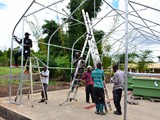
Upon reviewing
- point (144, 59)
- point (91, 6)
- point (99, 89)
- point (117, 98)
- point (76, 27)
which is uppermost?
point (91, 6)

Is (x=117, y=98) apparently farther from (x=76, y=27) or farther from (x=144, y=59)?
(x=144, y=59)

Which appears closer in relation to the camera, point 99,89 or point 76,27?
point 99,89

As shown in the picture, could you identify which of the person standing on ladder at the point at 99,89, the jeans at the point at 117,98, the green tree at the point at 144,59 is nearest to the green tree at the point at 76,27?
the green tree at the point at 144,59

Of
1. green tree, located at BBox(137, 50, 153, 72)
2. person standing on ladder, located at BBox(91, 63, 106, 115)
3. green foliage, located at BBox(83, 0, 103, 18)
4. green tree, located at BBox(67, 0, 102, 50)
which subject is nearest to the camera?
person standing on ladder, located at BBox(91, 63, 106, 115)

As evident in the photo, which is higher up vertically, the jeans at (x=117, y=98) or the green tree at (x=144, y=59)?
the green tree at (x=144, y=59)

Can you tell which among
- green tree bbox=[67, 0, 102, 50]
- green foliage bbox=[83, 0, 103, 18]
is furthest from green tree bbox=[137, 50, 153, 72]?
green tree bbox=[67, 0, 102, 50]

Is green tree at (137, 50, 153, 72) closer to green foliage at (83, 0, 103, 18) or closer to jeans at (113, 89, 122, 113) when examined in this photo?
green foliage at (83, 0, 103, 18)

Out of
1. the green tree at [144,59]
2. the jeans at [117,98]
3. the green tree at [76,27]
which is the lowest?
the jeans at [117,98]

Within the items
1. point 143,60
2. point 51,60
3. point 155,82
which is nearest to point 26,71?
point 155,82

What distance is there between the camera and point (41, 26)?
19500 millimetres

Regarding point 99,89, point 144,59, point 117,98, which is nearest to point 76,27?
point 144,59

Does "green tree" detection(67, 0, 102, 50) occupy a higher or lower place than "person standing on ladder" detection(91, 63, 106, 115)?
higher

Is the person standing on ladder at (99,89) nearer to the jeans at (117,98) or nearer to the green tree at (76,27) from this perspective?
the jeans at (117,98)

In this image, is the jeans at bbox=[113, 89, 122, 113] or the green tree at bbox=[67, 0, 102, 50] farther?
the green tree at bbox=[67, 0, 102, 50]
